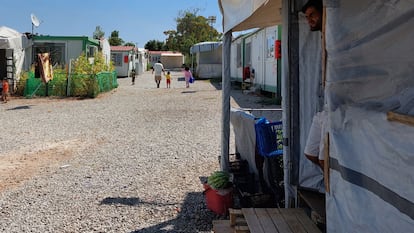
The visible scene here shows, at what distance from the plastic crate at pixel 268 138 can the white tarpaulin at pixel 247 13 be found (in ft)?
3.43

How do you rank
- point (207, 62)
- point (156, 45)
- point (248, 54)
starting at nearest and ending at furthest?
point (248, 54), point (207, 62), point (156, 45)

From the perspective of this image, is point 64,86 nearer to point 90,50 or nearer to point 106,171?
point 90,50

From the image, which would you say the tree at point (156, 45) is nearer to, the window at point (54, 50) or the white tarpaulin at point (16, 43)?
the window at point (54, 50)

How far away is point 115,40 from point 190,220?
237 ft

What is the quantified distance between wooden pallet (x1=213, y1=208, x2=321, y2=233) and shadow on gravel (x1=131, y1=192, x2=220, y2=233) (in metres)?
0.54

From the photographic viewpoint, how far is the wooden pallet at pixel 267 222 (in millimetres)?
2891

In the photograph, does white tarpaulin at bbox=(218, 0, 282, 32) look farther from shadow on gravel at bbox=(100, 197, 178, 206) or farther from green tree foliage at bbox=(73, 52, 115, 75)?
green tree foliage at bbox=(73, 52, 115, 75)

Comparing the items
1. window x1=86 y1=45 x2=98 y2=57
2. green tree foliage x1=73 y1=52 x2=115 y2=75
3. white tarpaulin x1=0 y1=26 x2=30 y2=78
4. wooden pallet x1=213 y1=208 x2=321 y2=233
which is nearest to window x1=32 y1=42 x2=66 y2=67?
window x1=86 y1=45 x2=98 y2=57

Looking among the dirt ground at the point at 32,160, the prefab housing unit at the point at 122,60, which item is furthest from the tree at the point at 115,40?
the dirt ground at the point at 32,160

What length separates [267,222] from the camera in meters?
3.01

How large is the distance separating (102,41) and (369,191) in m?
26.8

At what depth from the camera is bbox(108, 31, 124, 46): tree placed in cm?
7206

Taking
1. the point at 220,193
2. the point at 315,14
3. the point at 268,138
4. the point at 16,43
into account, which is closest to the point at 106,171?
the point at 220,193

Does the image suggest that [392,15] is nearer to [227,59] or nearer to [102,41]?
[227,59]
